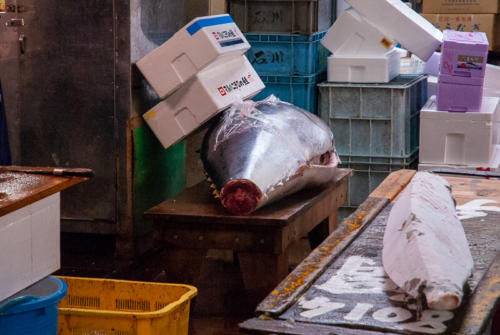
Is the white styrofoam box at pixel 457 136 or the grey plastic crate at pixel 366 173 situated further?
the grey plastic crate at pixel 366 173

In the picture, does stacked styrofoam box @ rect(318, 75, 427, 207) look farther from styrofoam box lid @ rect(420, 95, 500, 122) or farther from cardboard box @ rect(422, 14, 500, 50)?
cardboard box @ rect(422, 14, 500, 50)

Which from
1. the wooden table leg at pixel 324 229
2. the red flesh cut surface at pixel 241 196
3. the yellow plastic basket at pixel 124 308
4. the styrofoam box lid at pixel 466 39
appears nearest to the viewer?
the yellow plastic basket at pixel 124 308

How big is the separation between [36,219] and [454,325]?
5.43 ft

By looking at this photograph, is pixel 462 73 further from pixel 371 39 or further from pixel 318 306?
pixel 318 306

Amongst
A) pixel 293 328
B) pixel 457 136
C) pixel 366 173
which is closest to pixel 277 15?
pixel 366 173

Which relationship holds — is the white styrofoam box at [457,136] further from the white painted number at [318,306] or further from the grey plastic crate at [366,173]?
the white painted number at [318,306]

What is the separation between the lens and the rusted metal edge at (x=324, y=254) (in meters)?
2.22

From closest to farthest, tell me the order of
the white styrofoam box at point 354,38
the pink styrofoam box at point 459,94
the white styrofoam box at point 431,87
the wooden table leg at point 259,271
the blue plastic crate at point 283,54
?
the wooden table leg at point 259,271 < the pink styrofoam box at point 459,94 < the blue plastic crate at point 283,54 < the white styrofoam box at point 354,38 < the white styrofoam box at point 431,87

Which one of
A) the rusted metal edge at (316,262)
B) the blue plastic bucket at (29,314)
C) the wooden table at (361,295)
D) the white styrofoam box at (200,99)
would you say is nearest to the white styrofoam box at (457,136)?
the white styrofoam box at (200,99)

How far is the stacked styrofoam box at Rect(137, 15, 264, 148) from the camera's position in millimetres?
4551

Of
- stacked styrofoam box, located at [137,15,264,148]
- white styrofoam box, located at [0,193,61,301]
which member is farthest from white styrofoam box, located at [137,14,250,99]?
white styrofoam box, located at [0,193,61,301]

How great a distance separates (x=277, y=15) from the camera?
5.39 meters

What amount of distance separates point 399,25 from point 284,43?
777 mm

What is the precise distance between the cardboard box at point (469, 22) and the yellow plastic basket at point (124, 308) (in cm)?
441
